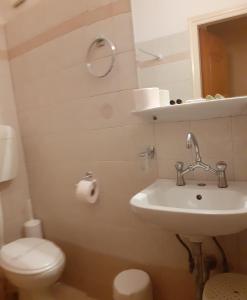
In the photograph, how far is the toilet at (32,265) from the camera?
1417 mm

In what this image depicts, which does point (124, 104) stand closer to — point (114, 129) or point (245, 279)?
point (114, 129)

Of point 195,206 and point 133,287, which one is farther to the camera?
point 133,287

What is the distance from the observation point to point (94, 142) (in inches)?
62.2

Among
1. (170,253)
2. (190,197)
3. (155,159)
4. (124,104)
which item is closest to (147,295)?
(170,253)

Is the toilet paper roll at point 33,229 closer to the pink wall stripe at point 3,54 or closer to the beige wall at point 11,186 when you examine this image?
the beige wall at point 11,186

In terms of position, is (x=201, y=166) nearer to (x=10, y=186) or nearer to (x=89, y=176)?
(x=89, y=176)

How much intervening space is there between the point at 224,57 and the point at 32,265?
4.79 ft

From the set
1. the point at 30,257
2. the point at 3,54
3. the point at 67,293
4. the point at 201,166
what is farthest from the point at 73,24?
the point at 67,293

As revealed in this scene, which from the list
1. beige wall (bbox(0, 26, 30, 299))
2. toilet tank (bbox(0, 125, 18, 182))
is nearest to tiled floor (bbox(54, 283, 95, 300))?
beige wall (bbox(0, 26, 30, 299))

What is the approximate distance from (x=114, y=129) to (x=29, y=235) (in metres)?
1.09

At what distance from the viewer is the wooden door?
1173 millimetres

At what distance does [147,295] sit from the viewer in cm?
134

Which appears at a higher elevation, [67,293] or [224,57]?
[224,57]

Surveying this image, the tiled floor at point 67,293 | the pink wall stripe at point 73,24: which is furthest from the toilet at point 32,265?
the pink wall stripe at point 73,24
